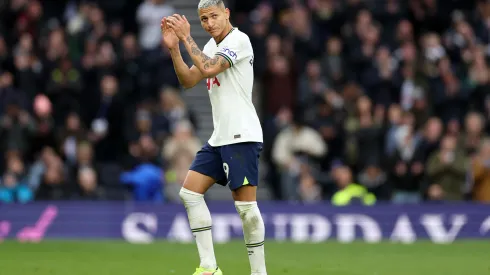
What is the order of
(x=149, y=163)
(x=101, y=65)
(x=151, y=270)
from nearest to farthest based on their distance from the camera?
(x=151, y=270), (x=149, y=163), (x=101, y=65)

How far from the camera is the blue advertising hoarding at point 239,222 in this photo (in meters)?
19.3

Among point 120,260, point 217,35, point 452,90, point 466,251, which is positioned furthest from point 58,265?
point 452,90

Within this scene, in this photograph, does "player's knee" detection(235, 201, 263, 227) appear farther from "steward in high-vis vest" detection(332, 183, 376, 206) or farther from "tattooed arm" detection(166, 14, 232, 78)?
"steward in high-vis vest" detection(332, 183, 376, 206)

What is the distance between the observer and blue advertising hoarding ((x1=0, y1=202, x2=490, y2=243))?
19.3 meters

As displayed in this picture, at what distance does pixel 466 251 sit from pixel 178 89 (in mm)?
7922

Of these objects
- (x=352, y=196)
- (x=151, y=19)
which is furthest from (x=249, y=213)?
(x=151, y=19)

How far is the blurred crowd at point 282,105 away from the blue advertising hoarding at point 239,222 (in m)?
0.94

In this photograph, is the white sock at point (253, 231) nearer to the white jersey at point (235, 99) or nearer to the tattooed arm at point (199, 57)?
the white jersey at point (235, 99)

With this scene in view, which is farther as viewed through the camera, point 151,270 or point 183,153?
point 183,153

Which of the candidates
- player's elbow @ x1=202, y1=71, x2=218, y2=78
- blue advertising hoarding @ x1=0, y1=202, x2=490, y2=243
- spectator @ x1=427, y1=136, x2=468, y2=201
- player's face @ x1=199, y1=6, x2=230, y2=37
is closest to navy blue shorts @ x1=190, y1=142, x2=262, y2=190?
player's elbow @ x1=202, y1=71, x2=218, y2=78

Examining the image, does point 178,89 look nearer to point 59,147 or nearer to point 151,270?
point 59,147

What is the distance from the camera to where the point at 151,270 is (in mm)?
12641

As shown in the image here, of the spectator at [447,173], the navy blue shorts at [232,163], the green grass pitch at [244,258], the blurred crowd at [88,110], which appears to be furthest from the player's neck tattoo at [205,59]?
the spectator at [447,173]

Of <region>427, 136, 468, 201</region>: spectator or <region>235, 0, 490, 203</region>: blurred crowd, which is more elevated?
<region>235, 0, 490, 203</region>: blurred crowd
